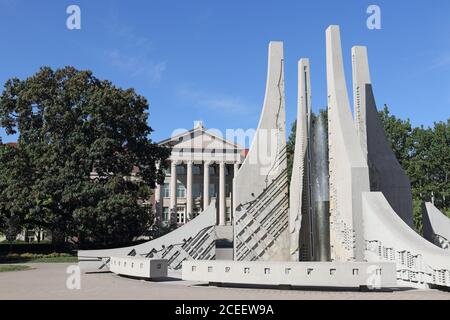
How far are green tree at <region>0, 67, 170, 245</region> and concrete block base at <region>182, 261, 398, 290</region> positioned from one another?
18.2 metres

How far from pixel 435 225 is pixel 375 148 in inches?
160

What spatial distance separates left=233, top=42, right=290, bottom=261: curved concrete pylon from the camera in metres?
20.2

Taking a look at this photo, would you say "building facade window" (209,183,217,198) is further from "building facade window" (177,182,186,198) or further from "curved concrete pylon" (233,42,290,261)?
"curved concrete pylon" (233,42,290,261)

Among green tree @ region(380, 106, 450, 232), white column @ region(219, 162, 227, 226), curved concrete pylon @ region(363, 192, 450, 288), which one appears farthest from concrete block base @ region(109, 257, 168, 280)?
white column @ region(219, 162, 227, 226)

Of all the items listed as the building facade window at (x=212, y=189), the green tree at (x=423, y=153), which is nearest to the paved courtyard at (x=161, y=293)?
the green tree at (x=423, y=153)

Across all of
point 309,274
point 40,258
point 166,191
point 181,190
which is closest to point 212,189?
point 181,190

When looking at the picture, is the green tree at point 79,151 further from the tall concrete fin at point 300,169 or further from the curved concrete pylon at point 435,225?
the curved concrete pylon at point 435,225

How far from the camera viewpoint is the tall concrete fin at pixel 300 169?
2031 cm
